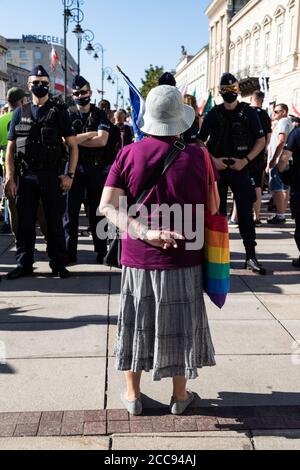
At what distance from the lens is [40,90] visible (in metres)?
4.94

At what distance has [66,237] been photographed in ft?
19.9

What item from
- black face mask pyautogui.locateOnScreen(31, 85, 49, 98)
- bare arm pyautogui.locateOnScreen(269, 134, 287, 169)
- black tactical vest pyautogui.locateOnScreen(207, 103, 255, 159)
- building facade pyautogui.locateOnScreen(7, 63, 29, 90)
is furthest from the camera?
building facade pyautogui.locateOnScreen(7, 63, 29, 90)

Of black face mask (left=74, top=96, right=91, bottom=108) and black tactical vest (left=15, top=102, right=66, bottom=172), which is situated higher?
black face mask (left=74, top=96, right=91, bottom=108)

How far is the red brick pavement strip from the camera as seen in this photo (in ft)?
8.92

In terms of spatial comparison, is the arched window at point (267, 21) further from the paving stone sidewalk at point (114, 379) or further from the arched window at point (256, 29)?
the paving stone sidewalk at point (114, 379)

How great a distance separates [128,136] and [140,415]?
23.3 ft

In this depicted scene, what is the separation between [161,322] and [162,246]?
0.42 m

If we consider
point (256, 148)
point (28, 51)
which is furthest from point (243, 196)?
point (28, 51)

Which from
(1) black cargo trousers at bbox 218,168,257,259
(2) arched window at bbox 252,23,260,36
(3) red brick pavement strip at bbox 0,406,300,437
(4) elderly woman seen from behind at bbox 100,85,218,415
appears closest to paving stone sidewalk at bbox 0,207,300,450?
(3) red brick pavement strip at bbox 0,406,300,437

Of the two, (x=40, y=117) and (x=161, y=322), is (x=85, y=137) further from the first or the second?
(x=161, y=322)

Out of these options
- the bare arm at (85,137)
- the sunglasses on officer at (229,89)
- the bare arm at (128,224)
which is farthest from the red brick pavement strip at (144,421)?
the sunglasses on officer at (229,89)

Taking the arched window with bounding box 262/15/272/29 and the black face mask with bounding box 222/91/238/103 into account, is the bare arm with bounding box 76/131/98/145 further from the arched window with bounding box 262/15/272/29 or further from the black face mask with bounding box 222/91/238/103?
the arched window with bounding box 262/15/272/29

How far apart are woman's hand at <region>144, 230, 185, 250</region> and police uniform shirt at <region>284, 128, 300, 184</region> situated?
339cm

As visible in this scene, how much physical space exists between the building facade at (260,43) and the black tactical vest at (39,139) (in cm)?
1807
